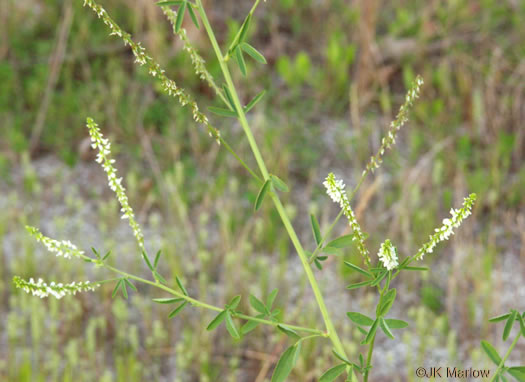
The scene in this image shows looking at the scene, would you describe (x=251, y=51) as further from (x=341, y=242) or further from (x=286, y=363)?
(x=286, y=363)

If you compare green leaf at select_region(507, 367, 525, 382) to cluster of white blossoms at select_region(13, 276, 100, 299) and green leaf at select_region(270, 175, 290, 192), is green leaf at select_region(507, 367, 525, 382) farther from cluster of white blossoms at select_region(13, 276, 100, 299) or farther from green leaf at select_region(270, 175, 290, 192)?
cluster of white blossoms at select_region(13, 276, 100, 299)

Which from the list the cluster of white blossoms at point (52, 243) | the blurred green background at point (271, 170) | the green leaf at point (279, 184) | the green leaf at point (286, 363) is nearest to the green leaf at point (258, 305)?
the green leaf at point (286, 363)

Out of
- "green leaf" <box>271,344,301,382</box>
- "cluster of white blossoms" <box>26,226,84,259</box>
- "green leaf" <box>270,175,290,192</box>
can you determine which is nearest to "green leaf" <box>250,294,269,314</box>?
"green leaf" <box>271,344,301,382</box>

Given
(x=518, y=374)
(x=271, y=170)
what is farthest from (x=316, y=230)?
(x=271, y=170)

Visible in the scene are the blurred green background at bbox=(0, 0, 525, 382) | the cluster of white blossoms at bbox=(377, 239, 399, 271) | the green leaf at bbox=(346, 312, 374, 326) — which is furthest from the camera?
the blurred green background at bbox=(0, 0, 525, 382)

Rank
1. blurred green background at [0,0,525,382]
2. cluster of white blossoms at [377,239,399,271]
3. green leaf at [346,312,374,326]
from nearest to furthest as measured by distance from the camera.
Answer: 1. cluster of white blossoms at [377,239,399,271]
2. green leaf at [346,312,374,326]
3. blurred green background at [0,0,525,382]

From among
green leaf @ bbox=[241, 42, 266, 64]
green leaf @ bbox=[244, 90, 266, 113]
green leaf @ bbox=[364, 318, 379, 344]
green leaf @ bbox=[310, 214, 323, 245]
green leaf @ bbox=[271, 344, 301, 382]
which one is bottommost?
green leaf @ bbox=[271, 344, 301, 382]

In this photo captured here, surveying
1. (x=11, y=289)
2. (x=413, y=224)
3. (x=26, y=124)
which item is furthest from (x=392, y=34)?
(x=11, y=289)

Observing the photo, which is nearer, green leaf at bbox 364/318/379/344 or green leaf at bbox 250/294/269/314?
green leaf at bbox 364/318/379/344
